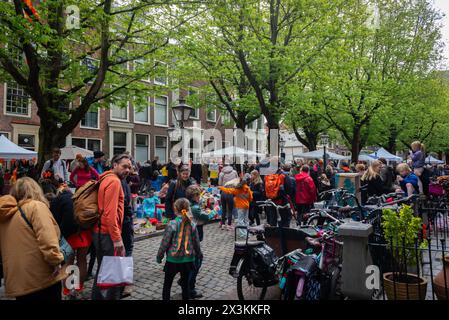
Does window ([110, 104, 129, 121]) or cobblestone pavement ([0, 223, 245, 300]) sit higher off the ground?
window ([110, 104, 129, 121])

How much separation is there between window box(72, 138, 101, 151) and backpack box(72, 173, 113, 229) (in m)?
20.4

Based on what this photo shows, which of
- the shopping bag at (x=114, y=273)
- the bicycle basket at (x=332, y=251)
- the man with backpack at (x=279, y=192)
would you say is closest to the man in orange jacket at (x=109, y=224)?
the shopping bag at (x=114, y=273)

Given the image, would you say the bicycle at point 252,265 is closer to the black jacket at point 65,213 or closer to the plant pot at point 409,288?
the plant pot at point 409,288

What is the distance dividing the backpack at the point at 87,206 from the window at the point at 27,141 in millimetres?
18945

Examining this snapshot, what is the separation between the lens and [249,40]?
12.5m

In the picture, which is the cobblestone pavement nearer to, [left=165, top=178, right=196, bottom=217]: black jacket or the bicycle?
the bicycle

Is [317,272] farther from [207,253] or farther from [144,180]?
[144,180]

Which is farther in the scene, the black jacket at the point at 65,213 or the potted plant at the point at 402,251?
the black jacket at the point at 65,213

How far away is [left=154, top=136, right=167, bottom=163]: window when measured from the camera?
95.1 ft

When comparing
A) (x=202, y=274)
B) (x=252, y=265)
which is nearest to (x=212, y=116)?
(x=202, y=274)

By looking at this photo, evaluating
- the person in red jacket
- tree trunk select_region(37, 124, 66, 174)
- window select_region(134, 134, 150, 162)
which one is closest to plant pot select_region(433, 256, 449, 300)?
the person in red jacket

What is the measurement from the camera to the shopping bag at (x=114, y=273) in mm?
3486

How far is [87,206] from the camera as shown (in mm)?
3838
